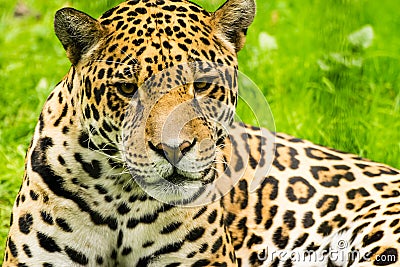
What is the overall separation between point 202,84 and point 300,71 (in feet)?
13.8

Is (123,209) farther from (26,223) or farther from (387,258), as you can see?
(387,258)

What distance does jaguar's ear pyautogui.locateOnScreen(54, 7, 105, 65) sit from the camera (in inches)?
219

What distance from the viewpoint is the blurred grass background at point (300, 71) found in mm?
8297

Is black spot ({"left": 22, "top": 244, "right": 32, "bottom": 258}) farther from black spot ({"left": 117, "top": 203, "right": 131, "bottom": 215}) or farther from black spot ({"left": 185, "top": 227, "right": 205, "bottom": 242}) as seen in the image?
black spot ({"left": 185, "top": 227, "right": 205, "bottom": 242})

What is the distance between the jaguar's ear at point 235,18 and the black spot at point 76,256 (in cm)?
162

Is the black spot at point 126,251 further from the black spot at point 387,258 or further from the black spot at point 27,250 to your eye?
the black spot at point 387,258

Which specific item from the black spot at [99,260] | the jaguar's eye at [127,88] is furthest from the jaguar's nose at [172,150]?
the black spot at [99,260]

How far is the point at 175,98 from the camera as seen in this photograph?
5438 mm

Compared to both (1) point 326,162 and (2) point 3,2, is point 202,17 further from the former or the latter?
(2) point 3,2

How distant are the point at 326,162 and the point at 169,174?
232 centimetres

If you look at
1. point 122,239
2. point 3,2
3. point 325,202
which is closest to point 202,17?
point 122,239

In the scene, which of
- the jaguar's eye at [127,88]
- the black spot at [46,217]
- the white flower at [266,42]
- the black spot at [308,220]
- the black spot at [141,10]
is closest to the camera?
the jaguar's eye at [127,88]

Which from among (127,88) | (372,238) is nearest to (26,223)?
(127,88)

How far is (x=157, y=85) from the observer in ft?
17.8
